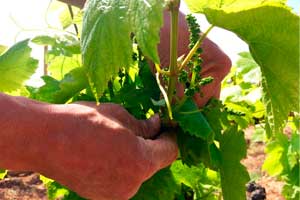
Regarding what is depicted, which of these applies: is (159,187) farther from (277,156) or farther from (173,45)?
(277,156)

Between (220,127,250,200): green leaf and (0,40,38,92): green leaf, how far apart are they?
43 centimetres

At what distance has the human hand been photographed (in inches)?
27.2

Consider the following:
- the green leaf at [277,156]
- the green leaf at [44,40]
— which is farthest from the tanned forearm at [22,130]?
the green leaf at [277,156]

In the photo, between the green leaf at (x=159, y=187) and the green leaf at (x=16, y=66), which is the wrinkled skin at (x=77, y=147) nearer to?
the green leaf at (x=159, y=187)

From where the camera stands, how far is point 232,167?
97 centimetres

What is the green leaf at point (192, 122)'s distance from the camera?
80cm

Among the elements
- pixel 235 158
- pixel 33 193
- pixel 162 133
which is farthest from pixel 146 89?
pixel 33 193

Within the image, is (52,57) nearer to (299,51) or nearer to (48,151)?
(48,151)

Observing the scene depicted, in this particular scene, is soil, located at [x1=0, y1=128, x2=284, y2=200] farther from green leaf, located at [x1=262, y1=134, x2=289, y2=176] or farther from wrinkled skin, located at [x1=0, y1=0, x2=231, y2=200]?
wrinkled skin, located at [x1=0, y1=0, x2=231, y2=200]

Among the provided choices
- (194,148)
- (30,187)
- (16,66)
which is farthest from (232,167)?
(30,187)

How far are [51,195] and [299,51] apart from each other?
0.60 m

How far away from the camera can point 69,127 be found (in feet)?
2.27

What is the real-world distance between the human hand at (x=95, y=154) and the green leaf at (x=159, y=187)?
22cm

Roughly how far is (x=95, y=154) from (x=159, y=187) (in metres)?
0.31
